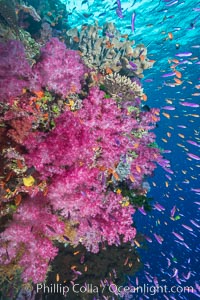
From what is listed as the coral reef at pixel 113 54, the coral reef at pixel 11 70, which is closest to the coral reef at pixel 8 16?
the coral reef at pixel 11 70

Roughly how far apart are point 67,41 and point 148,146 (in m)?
6.44

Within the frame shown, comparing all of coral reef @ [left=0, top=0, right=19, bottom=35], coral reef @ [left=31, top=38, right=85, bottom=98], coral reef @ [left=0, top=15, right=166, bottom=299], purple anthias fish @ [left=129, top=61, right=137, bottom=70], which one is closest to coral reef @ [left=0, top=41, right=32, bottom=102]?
coral reef @ [left=0, top=15, right=166, bottom=299]

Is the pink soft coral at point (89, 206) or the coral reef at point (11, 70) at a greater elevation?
the coral reef at point (11, 70)

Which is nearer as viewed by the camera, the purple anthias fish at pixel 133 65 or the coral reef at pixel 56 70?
the coral reef at pixel 56 70

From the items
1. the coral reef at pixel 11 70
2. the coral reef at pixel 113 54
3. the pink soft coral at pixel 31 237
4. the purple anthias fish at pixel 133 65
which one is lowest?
the pink soft coral at pixel 31 237

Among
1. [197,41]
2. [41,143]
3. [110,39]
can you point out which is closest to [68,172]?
[41,143]

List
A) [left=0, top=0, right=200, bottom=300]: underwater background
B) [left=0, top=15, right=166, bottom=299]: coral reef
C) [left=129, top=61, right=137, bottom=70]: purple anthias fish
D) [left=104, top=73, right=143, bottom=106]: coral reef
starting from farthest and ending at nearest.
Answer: [left=0, top=0, right=200, bottom=300]: underwater background, [left=129, top=61, right=137, bottom=70]: purple anthias fish, [left=104, top=73, right=143, bottom=106]: coral reef, [left=0, top=15, right=166, bottom=299]: coral reef

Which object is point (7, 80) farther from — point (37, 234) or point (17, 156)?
point (37, 234)

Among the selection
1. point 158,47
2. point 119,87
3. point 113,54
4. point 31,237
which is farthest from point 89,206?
point 158,47

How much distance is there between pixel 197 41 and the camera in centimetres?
2550

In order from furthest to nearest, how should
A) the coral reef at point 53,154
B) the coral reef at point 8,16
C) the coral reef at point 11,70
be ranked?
the coral reef at point 8,16 → the coral reef at point 53,154 → the coral reef at point 11,70

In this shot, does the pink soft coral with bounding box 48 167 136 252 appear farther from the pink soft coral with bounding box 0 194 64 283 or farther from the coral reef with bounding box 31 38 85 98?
the coral reef with bounding box 31 38 85 98

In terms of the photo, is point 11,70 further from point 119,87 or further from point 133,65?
point 133,65

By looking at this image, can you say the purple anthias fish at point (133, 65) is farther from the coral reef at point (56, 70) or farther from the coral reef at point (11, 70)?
the coral reef at point (11, 70)
